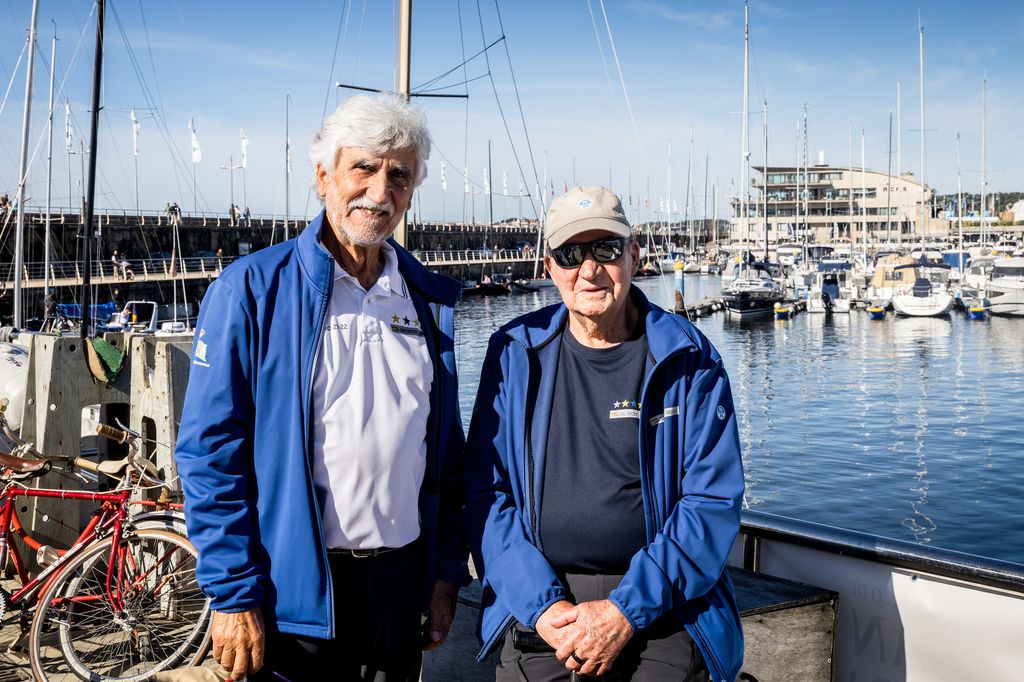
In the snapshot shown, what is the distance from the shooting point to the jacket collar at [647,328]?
2430 millimetres

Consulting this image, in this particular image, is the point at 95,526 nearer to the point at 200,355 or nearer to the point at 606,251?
the point at 200,355

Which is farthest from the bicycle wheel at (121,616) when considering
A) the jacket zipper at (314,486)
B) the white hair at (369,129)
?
the white hair at (369,129)

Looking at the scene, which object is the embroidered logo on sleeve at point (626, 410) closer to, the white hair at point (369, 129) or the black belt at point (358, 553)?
the black belt at point (358, 553)

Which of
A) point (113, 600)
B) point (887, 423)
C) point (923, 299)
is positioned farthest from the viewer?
point (923, 299)

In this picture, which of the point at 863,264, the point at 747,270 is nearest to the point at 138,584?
the point at 747,270

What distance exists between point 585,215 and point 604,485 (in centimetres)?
74

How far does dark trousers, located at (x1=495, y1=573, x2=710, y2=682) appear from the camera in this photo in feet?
7.59

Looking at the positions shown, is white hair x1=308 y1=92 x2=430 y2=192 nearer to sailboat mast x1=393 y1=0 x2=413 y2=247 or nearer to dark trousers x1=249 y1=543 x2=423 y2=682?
dark trousers x1=249 y1=543 x2=423 y2=682

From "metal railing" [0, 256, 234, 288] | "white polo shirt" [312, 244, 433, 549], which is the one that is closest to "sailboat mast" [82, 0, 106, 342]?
"white polo shirt" [312, 244, 433, 549]

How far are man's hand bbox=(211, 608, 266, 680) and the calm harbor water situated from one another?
368 inches

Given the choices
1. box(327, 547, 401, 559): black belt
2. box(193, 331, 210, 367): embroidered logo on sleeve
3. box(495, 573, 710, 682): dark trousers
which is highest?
box(193, 331, 210, 367): embroidered logo on sleeve

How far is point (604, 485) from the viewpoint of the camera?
2404 millimetres

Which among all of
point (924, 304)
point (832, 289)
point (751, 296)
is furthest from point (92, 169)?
point (832, 289)

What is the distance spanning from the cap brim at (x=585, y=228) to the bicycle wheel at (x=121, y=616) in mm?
1867
